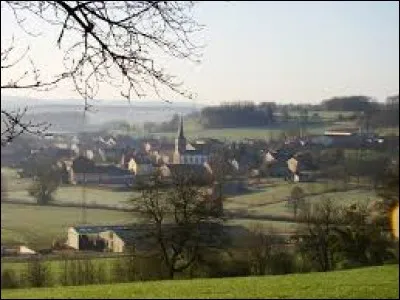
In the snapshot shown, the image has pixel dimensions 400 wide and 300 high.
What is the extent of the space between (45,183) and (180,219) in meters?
5.82

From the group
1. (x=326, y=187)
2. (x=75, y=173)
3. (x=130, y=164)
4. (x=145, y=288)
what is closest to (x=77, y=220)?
(x=75, y=173)

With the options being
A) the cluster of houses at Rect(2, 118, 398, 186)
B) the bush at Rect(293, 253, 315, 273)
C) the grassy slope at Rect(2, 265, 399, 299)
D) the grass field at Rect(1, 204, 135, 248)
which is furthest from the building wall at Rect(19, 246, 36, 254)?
the grassy slope at Rect(2, 265, 399, 299)

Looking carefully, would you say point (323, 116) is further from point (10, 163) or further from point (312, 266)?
point (10, 163)

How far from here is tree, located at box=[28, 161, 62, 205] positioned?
2017 centimetres

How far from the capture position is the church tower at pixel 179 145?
886 inches

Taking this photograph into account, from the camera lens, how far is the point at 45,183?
68.2ft

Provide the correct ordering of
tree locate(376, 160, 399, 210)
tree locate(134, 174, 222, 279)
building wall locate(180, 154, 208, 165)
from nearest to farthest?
1. tree locate(376, 160, 399, 210)
2. building wall locate(180, 154, 208, 165)
3. tree locate(134, 174, 222, 279)

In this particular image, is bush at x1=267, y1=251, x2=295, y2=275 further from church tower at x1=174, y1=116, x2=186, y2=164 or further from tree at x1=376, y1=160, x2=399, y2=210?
tree at x1=376, y1=160, x2=399, y2=210

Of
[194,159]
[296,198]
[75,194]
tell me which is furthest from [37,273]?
[296,198]

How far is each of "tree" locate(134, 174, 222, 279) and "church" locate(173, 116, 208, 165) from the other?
2.90 ft

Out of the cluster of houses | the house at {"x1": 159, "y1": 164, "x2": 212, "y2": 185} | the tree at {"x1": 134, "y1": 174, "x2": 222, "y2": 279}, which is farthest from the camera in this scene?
the tree at {"x1": 134, "y1": 174, "x2": 222, "y2": 279}

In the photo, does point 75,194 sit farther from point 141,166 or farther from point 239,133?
point 239,133

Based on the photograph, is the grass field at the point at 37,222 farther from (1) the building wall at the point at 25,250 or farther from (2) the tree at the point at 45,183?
(2) the tree at the point at 45,183

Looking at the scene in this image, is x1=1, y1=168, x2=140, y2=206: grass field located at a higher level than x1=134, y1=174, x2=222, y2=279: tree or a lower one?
higher
